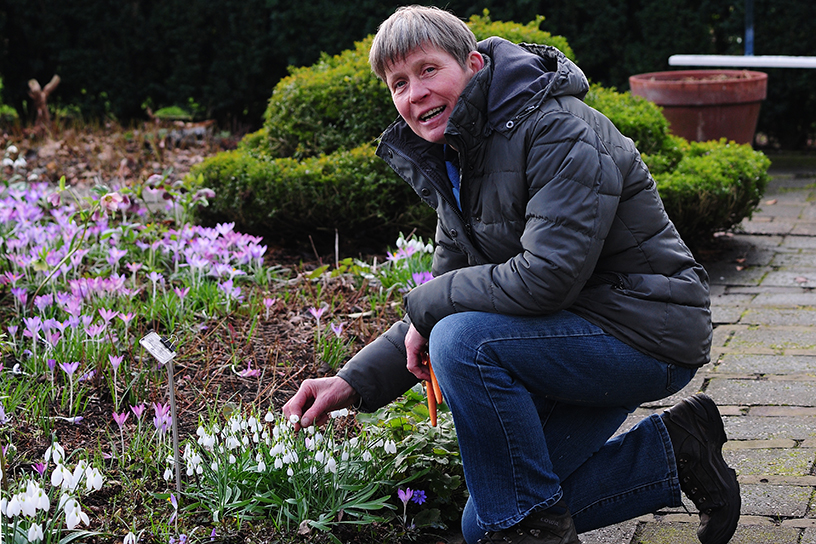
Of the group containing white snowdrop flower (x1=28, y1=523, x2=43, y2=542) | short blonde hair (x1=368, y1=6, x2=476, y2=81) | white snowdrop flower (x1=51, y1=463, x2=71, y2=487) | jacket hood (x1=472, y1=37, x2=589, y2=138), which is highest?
short blonde hair (x1=368, y1=6, x2=476, y2=81)

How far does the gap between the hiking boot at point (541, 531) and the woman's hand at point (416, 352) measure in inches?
16.7

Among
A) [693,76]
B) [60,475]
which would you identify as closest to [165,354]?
[60,475]

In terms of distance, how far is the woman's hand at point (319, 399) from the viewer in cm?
223

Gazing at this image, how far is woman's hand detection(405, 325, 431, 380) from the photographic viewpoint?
2162mm

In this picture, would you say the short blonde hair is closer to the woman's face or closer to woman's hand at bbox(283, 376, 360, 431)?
the woman's face

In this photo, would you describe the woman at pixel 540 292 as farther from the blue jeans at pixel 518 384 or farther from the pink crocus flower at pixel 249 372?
the pink crocus flower at pixel 249 372

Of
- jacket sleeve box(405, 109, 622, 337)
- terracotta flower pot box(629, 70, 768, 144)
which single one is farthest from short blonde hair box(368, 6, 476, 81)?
terracotta flower pot box(629, 70, 768, 144)

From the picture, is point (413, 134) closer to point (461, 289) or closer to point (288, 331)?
point (461, 289)

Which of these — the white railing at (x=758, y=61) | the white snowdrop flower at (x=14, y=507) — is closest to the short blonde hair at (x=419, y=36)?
the white snowdrop flower at (x=14, y=507)

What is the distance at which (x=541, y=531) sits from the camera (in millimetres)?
2000

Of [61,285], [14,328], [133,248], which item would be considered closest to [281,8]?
[133,248]

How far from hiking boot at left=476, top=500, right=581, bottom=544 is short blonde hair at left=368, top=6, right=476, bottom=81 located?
107 cm

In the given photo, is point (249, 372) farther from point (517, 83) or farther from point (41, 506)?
point (517, 83)

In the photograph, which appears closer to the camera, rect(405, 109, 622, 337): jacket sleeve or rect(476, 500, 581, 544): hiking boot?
rect(405, 109, 622, 337): jacket sleeve
